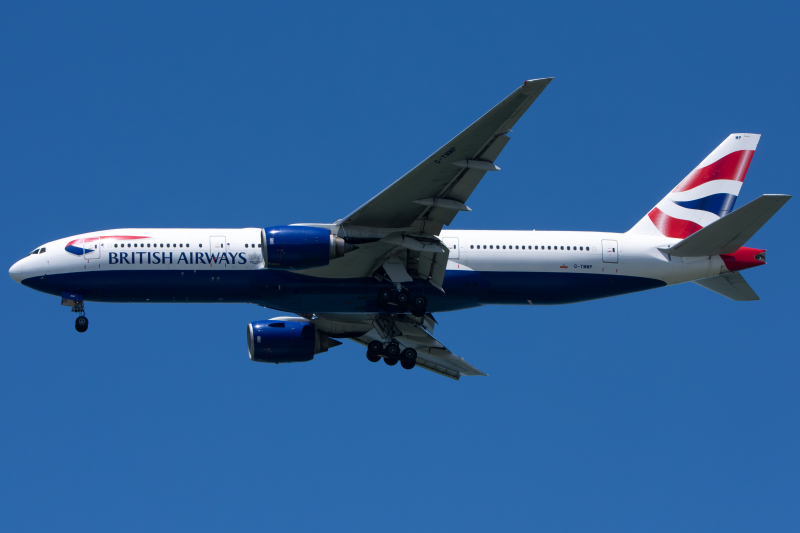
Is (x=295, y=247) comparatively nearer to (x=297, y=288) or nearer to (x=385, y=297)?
(x=297, y=288)

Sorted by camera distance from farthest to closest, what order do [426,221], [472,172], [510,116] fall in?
[426,221]
[472,172]
[510,116]

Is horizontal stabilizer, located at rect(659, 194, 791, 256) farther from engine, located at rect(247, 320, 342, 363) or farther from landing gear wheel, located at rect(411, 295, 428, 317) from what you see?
engine, located at rect(247, 320, 342, 363)

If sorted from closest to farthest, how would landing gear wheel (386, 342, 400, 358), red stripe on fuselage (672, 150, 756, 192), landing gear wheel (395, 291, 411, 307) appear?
1. landing gear wheel (395, 291, 411, 307)
2. landing gear wheel (386, 342, 400, 358)
3. red stripe on fuselage (672, 150, 756, 192)

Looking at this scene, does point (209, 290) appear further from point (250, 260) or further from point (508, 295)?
point (508, 295)

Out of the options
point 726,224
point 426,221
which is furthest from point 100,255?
point 726,224

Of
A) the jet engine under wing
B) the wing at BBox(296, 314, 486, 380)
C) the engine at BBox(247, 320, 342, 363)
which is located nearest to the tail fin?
the wing at BBox(296, 314, 486, 380)

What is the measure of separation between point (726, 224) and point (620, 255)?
160 inches

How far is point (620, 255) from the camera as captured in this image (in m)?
38.0

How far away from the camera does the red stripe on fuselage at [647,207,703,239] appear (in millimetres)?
39906

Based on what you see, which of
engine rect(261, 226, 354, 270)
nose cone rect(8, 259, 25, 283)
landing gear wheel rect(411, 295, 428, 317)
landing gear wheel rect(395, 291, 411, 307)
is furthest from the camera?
nose cone rect(8, 259, 25, 283)

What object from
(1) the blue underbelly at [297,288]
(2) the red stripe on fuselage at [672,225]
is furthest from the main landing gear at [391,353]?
(2) the red stripe on fuselage at [672,225]

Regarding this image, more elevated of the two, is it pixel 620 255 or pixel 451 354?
pixel 620 255

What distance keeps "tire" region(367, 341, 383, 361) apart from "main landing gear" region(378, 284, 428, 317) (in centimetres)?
278

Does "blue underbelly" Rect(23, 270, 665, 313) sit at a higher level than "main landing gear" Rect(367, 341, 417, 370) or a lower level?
higher
